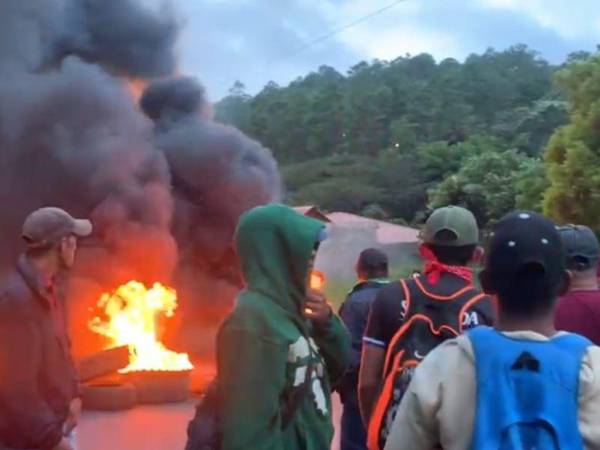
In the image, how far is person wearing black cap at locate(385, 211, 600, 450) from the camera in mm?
2242

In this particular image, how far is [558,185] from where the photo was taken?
22.5m

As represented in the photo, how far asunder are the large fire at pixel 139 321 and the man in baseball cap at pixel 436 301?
989cm

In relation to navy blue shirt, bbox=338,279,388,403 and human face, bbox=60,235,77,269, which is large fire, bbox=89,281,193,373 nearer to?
navy blue shirt, bbox=338,279,388,403

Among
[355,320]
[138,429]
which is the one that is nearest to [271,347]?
[355,320]

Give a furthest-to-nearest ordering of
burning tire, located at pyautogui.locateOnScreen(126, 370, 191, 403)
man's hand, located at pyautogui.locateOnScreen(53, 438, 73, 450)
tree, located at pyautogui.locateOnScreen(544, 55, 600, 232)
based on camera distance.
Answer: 1. tree, located at pyautogui.locateOnScreen(544, 55, 600, 232)
2. burning tire, located at pyautogui.locateOnScreen(126, 370, 191, 403)
3. man's hand, located at pyautogui.locateOnScreen(53, 438, 73, 450)

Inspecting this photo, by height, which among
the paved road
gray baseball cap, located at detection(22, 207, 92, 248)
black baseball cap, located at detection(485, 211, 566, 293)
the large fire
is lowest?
the paved road

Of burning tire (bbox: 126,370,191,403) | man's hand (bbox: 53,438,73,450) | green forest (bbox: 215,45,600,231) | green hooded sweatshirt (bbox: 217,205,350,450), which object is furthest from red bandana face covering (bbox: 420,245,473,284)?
green forest (bbox: 215,45,600,231)

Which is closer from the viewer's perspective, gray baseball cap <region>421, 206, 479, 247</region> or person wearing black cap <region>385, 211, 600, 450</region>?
person wearing black cap <region>385, 211, 600, 450</region>

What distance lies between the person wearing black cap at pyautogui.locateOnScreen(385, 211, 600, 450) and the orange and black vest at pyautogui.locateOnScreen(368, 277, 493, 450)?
1520 millimetres

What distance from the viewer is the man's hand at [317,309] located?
3.21m

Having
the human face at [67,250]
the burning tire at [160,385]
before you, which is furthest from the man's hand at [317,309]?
the burning tire at [160,385]

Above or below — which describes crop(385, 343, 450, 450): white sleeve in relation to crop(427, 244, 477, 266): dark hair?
below

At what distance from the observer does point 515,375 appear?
2.27 metres

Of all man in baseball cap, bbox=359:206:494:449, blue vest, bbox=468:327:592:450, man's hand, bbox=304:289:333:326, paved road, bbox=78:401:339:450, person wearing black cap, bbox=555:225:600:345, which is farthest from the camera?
paved road, bbox=78:401:339:450
